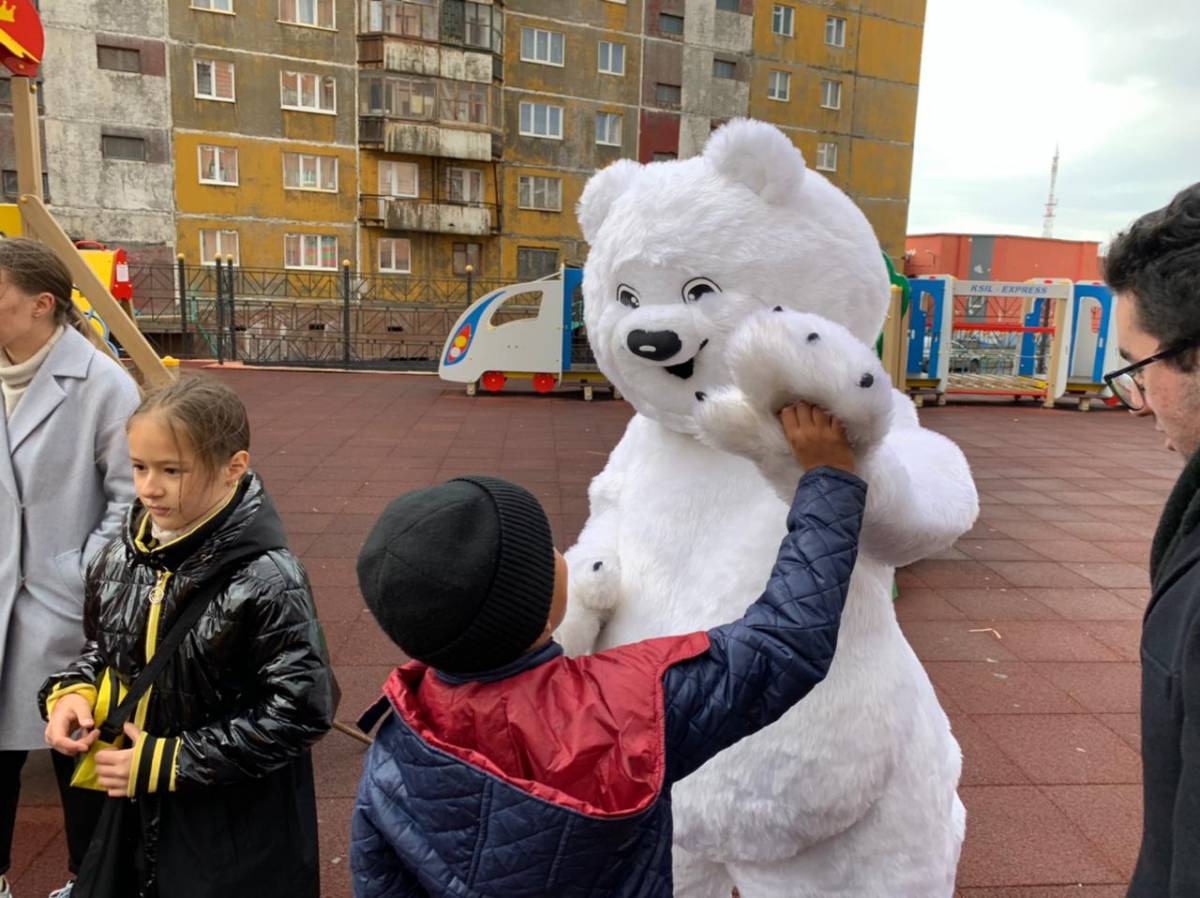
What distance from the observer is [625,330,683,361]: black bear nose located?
1685 millimetres

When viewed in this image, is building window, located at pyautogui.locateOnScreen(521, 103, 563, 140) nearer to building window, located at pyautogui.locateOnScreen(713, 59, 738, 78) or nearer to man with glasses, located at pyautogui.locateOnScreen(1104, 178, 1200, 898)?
building window, located at pyautogui.locateOnScreen(713, 59, 738, 78)

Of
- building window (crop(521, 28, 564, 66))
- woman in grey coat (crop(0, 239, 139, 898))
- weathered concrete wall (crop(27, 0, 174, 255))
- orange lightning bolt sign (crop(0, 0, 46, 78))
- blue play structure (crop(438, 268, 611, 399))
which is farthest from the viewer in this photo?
building window (crop(521, 28, 564, 66))

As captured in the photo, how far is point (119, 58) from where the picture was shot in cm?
2472

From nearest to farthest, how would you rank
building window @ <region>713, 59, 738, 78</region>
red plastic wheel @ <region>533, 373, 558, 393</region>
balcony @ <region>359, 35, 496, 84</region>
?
1. red plastic wheel @ <region>533, 373, 558, 393</region>
2. balcony @ <region>359, 35, 496, 84</region>
3. building window @ <region>713, 59, 738, 78</region>

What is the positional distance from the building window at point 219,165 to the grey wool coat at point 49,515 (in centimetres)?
2676

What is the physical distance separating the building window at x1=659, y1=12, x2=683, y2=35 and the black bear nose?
102 feet

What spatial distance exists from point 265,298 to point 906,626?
24448mm

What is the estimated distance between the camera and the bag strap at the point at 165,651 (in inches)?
65.4

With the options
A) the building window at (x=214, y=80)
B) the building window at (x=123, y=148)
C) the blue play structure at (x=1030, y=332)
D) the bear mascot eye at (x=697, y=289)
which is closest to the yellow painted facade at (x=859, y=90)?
the building window at (x=214, y=80)

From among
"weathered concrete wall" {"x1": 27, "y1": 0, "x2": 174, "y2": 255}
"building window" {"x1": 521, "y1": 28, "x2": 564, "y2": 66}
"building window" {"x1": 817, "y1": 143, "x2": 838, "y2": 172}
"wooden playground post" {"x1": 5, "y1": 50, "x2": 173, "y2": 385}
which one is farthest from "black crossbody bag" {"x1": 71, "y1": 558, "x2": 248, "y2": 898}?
"building window" {"x1": 817, "y1": 143, "x2": 838, "y2": 172}

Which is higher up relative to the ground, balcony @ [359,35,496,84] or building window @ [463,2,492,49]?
building window @ [463,2,492,49]

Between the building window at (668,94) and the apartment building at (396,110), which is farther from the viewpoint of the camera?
the building window at (668,94)

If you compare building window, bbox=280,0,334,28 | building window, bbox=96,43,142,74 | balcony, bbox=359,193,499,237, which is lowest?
balcony, bbox=359,193,499,237

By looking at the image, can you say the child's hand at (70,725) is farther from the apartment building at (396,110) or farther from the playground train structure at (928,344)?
the apartment building at (396,110)
